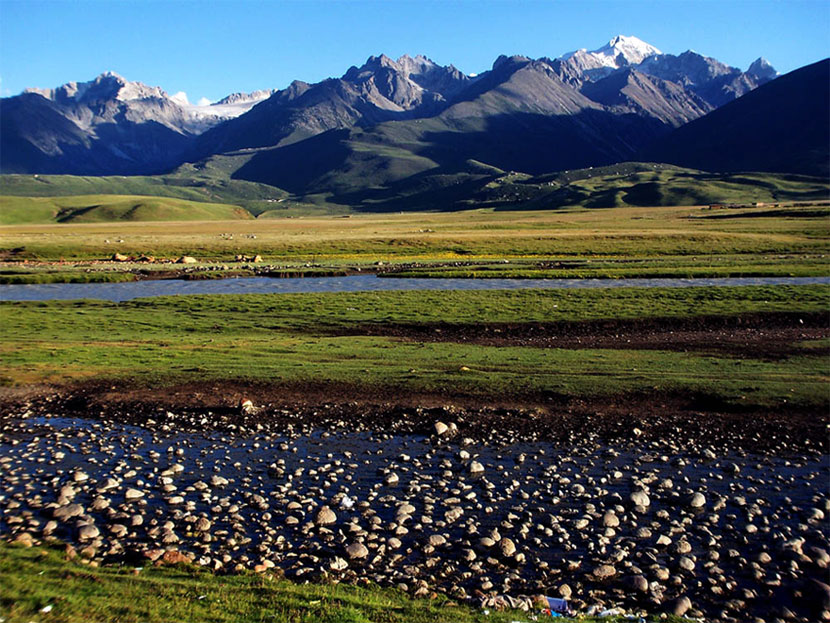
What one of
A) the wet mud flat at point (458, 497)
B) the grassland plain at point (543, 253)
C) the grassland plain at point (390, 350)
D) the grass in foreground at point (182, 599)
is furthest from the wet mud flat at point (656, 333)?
the grassland plain at point (543, 253)

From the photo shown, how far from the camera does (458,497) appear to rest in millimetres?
16734

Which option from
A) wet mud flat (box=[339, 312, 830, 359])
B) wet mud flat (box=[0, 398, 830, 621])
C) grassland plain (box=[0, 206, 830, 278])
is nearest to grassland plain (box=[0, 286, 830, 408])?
wet mud flat (box=[339, 312, 830, 359])

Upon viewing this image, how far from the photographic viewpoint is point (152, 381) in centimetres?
2759

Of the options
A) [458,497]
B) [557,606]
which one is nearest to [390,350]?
[458,497]

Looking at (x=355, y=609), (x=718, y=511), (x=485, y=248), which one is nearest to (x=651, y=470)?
(x=718, y=511)

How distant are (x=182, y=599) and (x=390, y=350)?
76.2 feet

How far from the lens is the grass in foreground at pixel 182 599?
10.5m

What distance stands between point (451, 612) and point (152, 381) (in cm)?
2022

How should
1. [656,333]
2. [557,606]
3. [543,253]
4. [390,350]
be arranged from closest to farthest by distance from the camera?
1. [557,606]
2. [390,350]
3. [656,333]
4. [543,253]

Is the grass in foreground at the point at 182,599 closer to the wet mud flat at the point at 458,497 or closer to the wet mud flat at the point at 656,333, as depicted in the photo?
the wet mud flat at the point at 458,497

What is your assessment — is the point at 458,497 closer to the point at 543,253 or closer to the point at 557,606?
the point at 557,606

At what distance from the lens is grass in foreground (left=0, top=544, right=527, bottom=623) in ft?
34.6

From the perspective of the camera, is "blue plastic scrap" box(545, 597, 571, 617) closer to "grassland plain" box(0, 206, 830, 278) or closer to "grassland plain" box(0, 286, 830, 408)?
"grassland plain" box(0, 286, 830, 408)

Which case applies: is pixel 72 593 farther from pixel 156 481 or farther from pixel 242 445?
pixel 242 445
